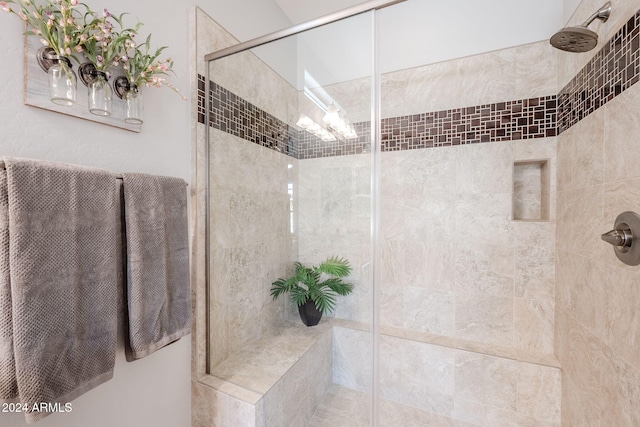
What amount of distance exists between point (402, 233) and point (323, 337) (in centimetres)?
91

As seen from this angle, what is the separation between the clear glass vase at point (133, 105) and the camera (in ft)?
3.01

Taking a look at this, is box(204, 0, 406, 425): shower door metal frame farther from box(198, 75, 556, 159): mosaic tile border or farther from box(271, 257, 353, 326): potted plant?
box(271, 257, 353, 326): potted plant

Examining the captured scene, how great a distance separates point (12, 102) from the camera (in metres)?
0.71

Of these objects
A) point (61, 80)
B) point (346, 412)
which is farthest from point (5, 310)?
point (346, 412)

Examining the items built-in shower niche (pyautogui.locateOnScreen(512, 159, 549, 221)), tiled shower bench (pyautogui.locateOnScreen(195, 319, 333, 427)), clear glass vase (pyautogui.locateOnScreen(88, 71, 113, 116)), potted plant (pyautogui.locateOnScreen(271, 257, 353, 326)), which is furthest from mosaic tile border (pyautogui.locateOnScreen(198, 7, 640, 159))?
tiled shower bench (pyautogui.locateOnScreen(195, 319, 333, 427))

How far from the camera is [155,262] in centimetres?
93

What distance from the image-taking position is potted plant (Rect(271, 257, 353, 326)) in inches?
50.1

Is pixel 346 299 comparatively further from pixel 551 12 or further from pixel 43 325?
pixel 551 12

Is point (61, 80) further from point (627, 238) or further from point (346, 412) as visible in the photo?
point (627, 238)

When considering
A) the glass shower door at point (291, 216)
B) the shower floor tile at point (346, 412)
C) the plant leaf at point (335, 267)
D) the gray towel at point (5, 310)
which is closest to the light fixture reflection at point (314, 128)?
the glass shower door at point (291, 216)

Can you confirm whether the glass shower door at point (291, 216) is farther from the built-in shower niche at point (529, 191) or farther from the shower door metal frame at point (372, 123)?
the built-in shower niche at point (529, 191)

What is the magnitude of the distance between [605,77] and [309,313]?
163cm

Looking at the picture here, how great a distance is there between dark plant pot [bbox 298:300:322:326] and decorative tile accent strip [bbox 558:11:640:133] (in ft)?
4.91

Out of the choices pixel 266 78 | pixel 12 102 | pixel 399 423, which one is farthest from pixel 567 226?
pixel 12 102
